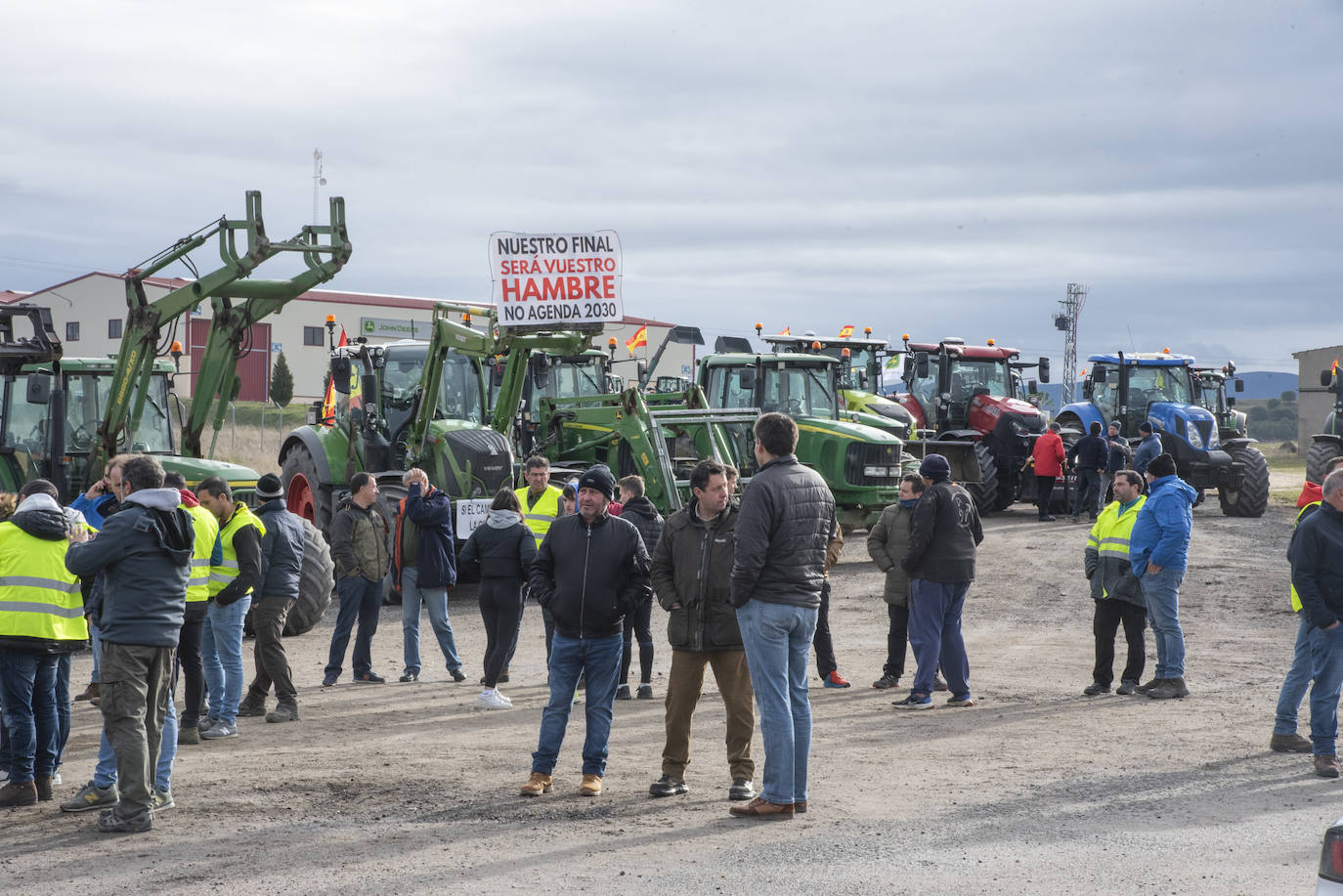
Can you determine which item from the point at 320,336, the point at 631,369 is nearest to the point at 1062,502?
the point at 631,369

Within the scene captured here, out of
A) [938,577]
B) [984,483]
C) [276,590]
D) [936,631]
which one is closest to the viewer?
[276,590]

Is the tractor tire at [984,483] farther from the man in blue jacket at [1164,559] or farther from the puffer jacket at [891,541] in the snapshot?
the man in blue jacket at [1164,559]

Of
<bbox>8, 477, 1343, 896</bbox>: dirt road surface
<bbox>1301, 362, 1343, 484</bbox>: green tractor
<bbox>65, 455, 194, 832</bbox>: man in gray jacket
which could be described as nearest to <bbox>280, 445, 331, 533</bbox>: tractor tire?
<bbox>8, 477, 1343, 896</bbox>: dirt road surface

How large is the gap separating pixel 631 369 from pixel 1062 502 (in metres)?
27.5

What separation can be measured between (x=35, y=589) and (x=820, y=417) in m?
13.2

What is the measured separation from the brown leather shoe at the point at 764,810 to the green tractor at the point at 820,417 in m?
11.4

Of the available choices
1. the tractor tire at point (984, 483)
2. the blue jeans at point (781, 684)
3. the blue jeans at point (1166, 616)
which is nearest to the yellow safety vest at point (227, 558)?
the blue jeans at point (781, 684)

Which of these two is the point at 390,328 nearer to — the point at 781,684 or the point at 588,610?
the point at 588,610

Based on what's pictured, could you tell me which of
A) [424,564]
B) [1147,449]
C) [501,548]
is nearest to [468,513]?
[424,564]

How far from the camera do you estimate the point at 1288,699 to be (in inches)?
325

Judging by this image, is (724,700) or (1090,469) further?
(1090,469)

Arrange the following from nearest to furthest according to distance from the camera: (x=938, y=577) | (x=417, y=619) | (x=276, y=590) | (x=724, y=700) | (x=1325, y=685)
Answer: (x=724, y=700) < (x=1325, y=685) < (x=276, y=590) < (x=938, y=577) < (x=417, y=619)

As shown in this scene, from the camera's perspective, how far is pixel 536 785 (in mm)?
7113

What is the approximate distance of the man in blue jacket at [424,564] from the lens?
35.7ft
